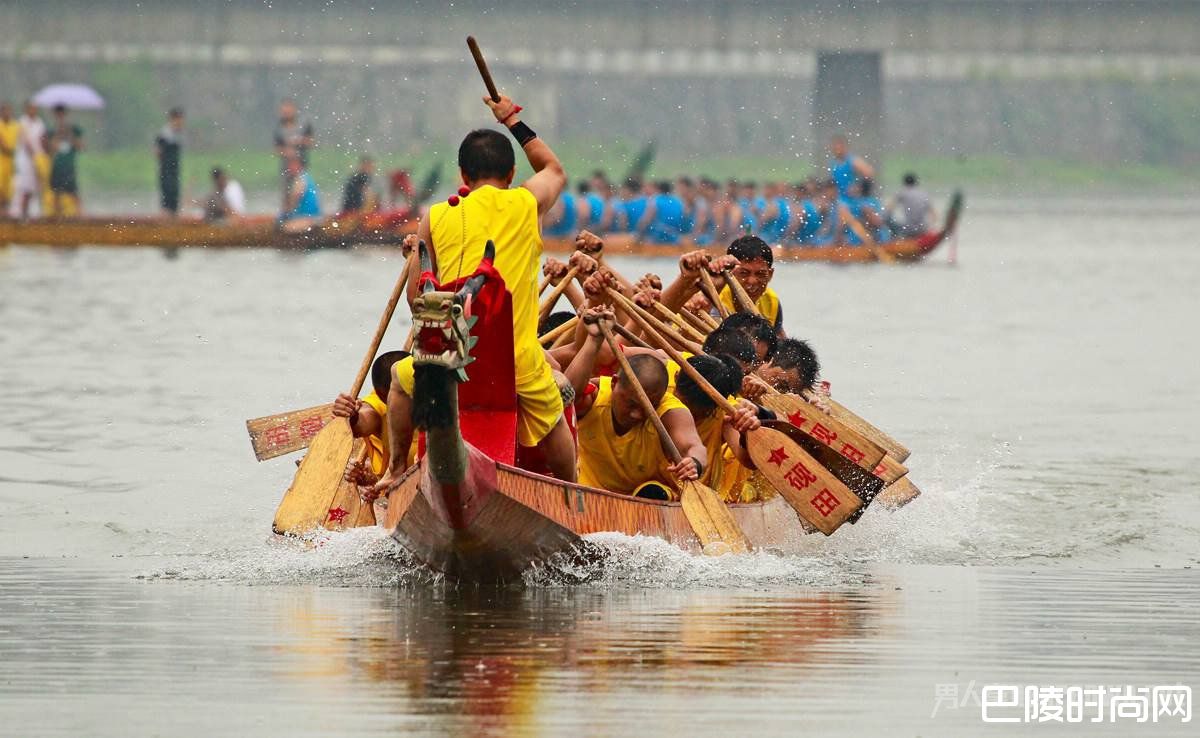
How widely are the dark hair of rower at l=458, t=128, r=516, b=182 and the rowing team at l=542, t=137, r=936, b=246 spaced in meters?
25.6

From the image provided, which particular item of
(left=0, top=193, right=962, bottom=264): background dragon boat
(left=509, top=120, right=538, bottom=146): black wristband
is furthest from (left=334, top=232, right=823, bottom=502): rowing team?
(left=0, top=193, right=962, bottom=264): background dragon boat

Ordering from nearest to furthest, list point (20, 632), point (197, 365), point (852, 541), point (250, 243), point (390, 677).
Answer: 1. point (390, 677)
2. point (20, 632)
3. point (852, 541)
4. point (197, 365)
5. point (250, 243)

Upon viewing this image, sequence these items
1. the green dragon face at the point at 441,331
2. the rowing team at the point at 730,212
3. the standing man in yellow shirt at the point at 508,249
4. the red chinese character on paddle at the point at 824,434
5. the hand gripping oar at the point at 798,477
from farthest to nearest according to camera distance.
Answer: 1. the rowing team at the point at 730,212
2. the red chinese character on paddle at the point at 824,434
3. the hand gripping oar at the point at 798,477
4. the standing man in yellow shirt at the point at 508,249
5. the green dragon face at the point at 441,331

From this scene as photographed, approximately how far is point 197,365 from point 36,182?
56.1 ft

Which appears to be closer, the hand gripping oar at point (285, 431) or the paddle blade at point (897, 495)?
the hand gripping oar at point (285, 431)

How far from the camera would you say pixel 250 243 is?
34.9m

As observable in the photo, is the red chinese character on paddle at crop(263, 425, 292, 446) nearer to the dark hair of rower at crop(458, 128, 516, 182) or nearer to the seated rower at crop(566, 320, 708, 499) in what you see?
the seated rower at crop(566, 320, 708, 499)

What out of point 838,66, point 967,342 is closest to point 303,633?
point 967,342

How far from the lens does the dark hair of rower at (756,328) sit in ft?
38.8

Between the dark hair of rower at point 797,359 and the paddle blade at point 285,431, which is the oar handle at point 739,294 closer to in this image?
the dark hair of rower at point 797,359

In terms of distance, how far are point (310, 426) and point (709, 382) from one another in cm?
216

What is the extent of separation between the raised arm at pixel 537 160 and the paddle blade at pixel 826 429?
2.31 meters

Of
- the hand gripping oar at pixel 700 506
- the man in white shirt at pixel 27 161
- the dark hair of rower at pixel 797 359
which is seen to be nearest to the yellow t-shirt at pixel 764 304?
the dark hair of rower at pixel 797 359

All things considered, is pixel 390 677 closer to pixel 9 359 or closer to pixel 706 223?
pixel 9 359
